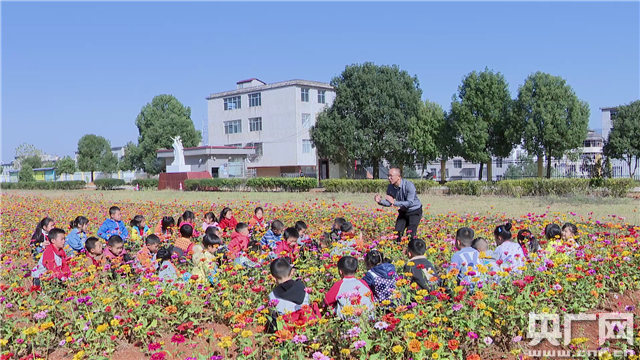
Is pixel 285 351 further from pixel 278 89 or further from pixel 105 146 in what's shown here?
pixel 105 146

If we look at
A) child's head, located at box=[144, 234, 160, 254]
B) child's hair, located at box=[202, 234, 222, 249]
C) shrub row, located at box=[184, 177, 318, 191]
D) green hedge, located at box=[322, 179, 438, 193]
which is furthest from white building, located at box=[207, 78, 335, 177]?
child's hair, located at box=[202, 234, 222, 249]

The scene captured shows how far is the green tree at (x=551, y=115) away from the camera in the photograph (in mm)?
26594

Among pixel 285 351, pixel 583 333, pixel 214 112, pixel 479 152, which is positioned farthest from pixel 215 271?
pixel 214 112

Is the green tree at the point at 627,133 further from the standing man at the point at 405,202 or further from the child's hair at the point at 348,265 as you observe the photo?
the child's hair at the point at 348,265

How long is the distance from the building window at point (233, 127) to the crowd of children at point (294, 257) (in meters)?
37.4

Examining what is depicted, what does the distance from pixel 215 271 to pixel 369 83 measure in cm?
Answer: 2899

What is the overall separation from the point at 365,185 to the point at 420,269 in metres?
19.6

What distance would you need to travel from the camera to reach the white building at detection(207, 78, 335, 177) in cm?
4112

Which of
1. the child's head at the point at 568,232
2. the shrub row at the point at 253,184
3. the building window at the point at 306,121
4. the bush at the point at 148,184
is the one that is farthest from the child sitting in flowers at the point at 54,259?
the building window at the point at 306,121

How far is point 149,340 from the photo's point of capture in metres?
4.08

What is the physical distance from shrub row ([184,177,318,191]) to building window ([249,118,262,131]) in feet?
44.7

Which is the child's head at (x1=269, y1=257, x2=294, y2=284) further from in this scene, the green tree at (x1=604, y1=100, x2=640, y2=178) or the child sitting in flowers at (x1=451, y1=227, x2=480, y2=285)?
the green tree at (x1=604, y1=100, x2=640, y2=178)

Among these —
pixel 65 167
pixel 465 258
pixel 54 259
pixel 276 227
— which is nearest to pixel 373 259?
pixel 465 258

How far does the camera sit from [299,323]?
326cm
